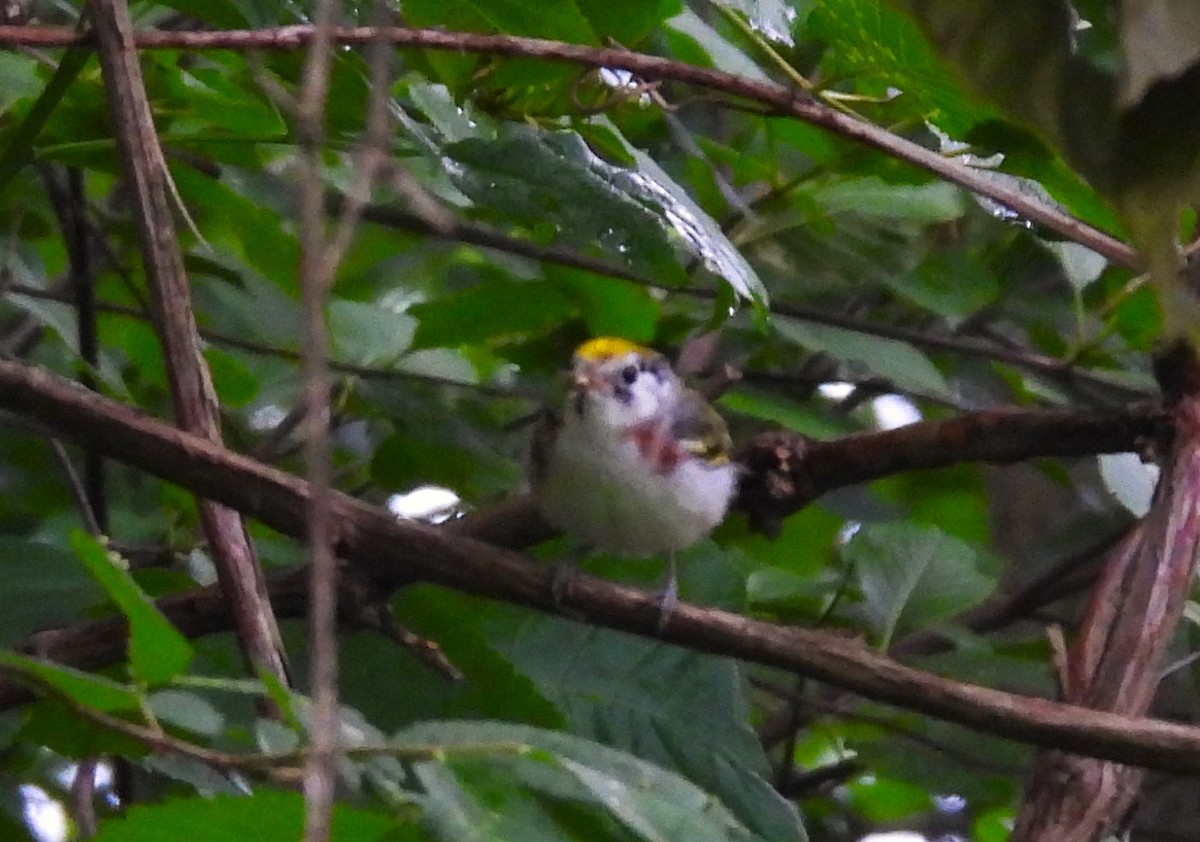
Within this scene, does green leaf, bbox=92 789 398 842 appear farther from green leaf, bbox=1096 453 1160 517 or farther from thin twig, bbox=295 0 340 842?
green leaf, bbox=1096 453 1160 517

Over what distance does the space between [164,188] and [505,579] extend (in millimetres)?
498

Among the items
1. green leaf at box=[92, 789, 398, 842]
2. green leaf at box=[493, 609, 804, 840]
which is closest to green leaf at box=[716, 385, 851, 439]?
green leaf at box=[493, 609, 804, 840]

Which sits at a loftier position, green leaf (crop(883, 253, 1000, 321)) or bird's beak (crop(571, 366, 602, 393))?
green leaf (crop(883, 253, 1000, 321))

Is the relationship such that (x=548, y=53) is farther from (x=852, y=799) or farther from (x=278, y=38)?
(x=852, y=799)

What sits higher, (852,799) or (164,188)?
(164,188)

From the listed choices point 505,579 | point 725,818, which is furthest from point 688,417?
point 725,818

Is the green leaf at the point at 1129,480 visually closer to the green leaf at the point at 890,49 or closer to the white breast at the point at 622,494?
the white breast at the point at 622,494

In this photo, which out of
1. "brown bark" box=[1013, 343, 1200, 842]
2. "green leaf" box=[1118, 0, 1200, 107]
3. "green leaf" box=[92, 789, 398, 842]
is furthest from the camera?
"brown bark" box=[1013, 343, 1200, 842]

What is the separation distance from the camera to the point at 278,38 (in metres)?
1.36

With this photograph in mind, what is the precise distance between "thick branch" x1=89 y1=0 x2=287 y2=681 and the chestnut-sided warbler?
0.72 meters

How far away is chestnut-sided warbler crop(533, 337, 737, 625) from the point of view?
7.44ft

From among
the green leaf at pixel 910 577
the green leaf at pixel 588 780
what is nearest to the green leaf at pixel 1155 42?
the green leaf at pixel 588 780

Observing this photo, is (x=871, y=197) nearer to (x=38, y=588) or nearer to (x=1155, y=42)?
(x=38, y=588)

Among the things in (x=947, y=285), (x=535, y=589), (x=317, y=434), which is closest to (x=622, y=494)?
(x=947, y=285)
